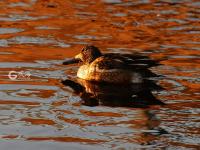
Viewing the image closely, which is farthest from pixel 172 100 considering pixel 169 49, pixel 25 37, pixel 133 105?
pixel 25 37

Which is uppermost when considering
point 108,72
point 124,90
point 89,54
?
point 89,54

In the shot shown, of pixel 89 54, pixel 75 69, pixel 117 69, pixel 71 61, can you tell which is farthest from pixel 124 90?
pixel 75 69

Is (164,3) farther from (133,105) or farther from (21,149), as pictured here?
(21,149)

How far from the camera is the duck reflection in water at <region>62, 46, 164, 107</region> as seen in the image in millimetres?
11148

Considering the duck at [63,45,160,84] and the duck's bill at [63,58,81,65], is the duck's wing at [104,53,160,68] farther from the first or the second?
the duck's bill at [63,58,81,65]

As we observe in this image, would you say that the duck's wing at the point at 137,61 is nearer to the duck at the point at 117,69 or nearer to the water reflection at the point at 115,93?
the duck at the point at 117,69

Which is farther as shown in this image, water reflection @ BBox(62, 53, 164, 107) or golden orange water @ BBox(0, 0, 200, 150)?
water reflection @ BBox(62, 53, 164, 107)

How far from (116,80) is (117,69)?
0.19 metres

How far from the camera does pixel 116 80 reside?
1204cm

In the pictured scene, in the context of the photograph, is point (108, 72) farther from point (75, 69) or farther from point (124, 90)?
point (75, 69)

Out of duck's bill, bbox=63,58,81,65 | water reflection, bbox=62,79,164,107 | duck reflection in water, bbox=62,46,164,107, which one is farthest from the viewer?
duck's bill, bbox=63,58,81,65

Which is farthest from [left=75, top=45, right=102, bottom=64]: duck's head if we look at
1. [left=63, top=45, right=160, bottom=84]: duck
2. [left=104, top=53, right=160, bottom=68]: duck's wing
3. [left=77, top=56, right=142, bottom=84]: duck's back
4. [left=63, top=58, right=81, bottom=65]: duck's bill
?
[left=104, top=53, right=160, bottom=68]: duck's wing

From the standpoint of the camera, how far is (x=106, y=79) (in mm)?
12156

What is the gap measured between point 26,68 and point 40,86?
3.97 ft
